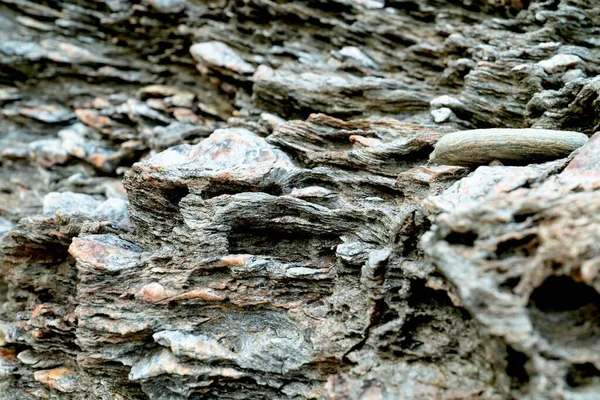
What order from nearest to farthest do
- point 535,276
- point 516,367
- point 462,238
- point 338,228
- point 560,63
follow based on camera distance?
point 535,276
point 516,367
point 462,238
point 338,228
point 560,63

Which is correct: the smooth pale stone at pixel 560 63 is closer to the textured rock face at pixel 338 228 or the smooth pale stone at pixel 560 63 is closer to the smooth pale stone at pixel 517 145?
the textured rock face at pixel 338 228

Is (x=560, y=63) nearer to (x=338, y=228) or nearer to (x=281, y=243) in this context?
(x=338, y=228)

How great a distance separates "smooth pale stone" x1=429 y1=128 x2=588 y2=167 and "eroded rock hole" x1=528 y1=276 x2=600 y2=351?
138 inches

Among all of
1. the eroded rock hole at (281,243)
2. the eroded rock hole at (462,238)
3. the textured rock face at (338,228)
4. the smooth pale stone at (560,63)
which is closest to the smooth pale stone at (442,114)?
the textured rock face at (338,228)

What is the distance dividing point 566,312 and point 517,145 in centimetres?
377

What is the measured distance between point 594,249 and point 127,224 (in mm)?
10737

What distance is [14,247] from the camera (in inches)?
501

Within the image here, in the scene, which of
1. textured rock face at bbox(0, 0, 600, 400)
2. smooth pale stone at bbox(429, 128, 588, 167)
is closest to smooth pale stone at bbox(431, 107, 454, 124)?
textured rock face at bbox(0, 0, 600, 400)

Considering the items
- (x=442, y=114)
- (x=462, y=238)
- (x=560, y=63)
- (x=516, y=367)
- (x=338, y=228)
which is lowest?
(x=338, y=228)

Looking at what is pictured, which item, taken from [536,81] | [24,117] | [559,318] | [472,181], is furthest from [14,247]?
[536,81]

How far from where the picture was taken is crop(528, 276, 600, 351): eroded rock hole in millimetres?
5824

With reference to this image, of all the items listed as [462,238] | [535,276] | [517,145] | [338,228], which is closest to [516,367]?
[535,276]

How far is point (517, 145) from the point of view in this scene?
8758 millimetres

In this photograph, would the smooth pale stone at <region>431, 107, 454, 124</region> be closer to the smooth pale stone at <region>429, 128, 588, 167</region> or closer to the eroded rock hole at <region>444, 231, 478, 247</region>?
the smooth pale stone at <region>429, 128, 588, 167</region>
